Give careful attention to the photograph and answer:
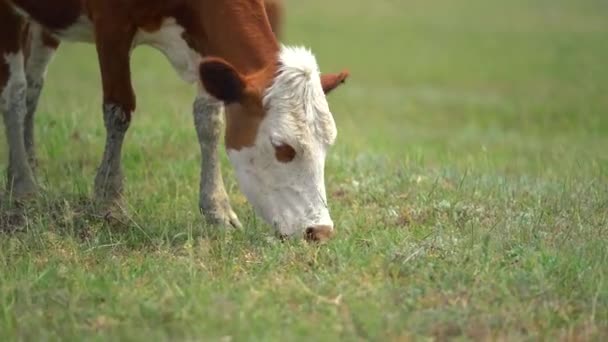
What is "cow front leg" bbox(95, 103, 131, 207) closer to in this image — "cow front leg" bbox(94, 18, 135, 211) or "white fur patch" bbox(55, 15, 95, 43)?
"cow front leg" bbox(94, 18, 135, 211)

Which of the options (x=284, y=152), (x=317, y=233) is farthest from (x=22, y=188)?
(x=317, y=233)

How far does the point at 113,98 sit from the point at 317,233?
2038 mm

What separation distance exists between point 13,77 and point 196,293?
373cm

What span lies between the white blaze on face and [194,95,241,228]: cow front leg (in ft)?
3.34

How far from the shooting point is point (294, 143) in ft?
19.5

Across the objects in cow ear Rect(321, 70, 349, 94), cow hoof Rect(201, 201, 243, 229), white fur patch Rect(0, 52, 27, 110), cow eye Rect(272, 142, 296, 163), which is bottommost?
cow hoof Rect(201, 201, 243, 229)

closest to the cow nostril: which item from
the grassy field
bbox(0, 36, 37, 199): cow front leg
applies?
the grassy field

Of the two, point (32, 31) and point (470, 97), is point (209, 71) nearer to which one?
point (32, 31)

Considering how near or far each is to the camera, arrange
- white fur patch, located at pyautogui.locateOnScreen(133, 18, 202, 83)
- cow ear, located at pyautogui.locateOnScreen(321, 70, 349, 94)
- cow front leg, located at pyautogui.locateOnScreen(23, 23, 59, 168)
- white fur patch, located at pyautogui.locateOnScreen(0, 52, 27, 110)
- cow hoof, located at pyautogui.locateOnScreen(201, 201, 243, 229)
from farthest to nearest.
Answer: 1. cow front leg, located at pyautogui.locateOnScreen(23, 23, 59, 168)
2. white fur patch, located at pyautogui.locateOnScreen(0, 52, 27, 110)
3. cow hoof, located at pyautogui.locateOnScreen(201, 201, 243, 229)
4. white fur patch, located at pyautogui.locateOnScreen(133, 18, 202, 83)
5. cow ear, located at pyautogui.locateOnScreen(321, 70, 349, 94)

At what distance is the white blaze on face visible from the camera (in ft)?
19.5

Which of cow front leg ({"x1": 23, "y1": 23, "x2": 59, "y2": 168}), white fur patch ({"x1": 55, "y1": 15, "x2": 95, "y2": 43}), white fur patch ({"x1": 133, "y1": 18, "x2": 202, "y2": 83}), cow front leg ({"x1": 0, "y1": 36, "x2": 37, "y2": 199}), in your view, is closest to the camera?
white fur patch ({"x1": 133, "y1": 18, "x2": 202, "y2": 83})

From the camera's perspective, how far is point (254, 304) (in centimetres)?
463

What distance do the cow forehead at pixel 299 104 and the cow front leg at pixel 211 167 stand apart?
115 centimetres

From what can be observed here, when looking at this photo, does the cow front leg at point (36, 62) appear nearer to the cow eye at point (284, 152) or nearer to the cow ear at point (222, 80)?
the cow ear at point (222, 80)
